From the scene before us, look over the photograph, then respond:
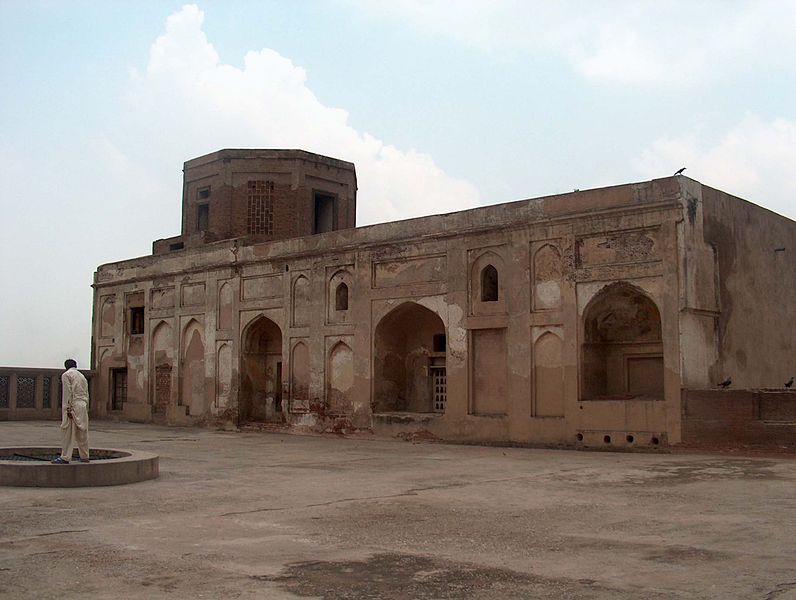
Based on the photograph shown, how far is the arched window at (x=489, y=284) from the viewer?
57.7 ft

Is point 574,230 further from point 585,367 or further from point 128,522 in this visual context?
point 128,522

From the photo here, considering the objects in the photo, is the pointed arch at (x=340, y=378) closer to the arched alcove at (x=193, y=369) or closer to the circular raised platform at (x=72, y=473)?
the arched alcove at (x=193, y=369)

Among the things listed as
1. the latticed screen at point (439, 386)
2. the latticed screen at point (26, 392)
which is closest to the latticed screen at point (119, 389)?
the latticed screen at point (26, 392)

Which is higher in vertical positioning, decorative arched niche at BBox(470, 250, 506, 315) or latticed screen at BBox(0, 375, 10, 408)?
decorative arched niche at BBox(470, 250, 506, 315)

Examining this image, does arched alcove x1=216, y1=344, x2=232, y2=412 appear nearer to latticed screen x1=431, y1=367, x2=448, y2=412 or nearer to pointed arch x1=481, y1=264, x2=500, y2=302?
→ latticed screen x1=431, y1=367, x2=448, y2=412

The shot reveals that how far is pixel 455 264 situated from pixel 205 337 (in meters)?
8.59

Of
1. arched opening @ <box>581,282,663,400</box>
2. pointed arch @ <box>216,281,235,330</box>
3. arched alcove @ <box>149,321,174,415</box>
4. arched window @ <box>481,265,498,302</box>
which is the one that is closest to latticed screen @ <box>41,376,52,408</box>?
arched alcove @ <box>149,321,174,415</box>

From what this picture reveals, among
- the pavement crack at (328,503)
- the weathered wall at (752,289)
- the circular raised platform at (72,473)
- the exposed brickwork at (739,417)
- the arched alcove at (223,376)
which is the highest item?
the weathered wall at (752,289)

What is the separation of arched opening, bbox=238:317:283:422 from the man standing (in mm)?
11566

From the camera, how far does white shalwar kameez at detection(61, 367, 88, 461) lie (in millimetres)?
10461

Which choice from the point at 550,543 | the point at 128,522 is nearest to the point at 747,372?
the point at 550,543

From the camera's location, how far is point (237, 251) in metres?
22.7

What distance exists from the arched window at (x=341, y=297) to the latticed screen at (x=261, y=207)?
6.00 m

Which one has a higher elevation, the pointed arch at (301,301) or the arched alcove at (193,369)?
the pointed arch at (301,301)
